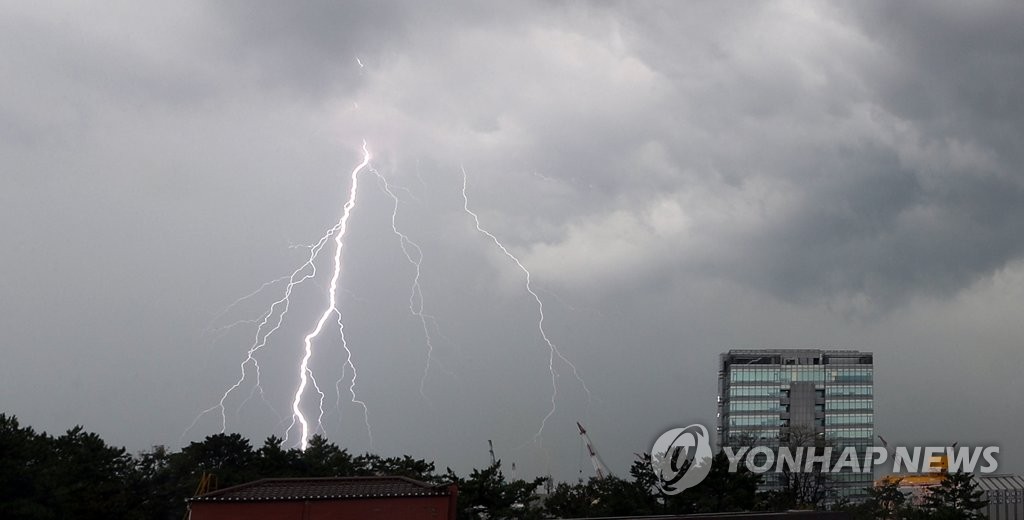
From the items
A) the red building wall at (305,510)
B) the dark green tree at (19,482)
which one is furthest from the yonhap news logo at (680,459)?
the dark green tree at (19,482)

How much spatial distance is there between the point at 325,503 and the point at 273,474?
24410 mm

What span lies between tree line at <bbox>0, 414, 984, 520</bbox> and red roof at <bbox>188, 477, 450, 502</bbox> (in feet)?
42.5

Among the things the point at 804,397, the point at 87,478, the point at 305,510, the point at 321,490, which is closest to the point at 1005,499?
the point at 321,490

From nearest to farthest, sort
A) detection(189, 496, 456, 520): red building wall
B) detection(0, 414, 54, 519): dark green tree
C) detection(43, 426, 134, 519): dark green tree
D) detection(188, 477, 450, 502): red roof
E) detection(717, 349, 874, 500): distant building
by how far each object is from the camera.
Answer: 1. detection(189, 496, 456, 520): red building wall
2. detection(188, 477, 450, 502): red roof
3. detection(0, 414, 54, 519): dark green tree
4. detection(43, 426, 134, 519): dark green tree
5. detection(717, 349, 874, 500): distant building

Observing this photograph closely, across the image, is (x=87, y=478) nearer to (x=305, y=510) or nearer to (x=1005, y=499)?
(x=305, y=510)

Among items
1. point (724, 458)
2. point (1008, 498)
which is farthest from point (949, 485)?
point (724, 458)

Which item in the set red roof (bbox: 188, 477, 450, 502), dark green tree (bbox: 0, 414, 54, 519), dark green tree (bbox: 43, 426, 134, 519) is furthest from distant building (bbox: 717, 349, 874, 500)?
red roof (bbox: 188, 477, 450, 502)

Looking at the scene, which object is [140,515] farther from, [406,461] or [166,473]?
[406,461]

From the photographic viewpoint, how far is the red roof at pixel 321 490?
87.7ft

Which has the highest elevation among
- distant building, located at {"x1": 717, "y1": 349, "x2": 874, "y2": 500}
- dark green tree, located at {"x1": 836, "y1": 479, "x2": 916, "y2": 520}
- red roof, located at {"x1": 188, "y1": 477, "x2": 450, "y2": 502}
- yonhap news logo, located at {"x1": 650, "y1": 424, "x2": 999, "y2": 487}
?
distant building, located at {"x1": 717, "y1": 349, "x2": 874, "y2": 500}

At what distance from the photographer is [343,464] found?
170 ft

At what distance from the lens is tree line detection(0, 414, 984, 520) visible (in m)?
38.4

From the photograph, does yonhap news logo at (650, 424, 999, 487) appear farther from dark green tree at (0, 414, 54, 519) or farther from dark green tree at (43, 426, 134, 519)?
dark green tree at (0, 414, 54, 519)

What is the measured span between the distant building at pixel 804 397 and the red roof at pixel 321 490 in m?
102
